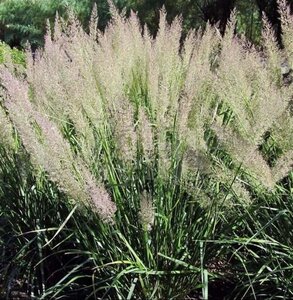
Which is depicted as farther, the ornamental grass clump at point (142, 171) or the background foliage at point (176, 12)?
the background foliage at point (176, 12)

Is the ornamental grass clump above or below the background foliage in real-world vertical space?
above

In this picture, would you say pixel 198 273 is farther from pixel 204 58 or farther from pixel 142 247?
pixel 204 58

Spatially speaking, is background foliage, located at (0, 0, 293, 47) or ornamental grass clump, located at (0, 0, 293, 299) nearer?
ornamental grass clump, located at (0, 0, 293, 299)

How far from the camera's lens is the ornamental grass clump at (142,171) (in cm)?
235

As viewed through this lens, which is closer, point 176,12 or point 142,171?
point 142,171

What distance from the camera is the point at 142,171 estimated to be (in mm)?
2785

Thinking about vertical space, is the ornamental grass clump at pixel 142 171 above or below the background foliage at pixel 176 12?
above

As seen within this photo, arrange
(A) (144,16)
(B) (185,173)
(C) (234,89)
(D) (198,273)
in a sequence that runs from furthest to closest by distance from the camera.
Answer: (A) (144,16), (C) (234,89), (D) (198,273), (B) (185,173)

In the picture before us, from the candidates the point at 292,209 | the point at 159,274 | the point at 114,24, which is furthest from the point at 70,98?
the point at 114,24

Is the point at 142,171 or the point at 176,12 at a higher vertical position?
the point at 142,171

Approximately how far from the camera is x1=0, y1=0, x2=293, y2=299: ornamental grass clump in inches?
92.4

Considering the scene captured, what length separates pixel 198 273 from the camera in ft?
8.67

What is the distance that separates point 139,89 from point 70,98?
0.98 meters

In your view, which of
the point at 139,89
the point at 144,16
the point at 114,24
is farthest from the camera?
the point at 144,16
